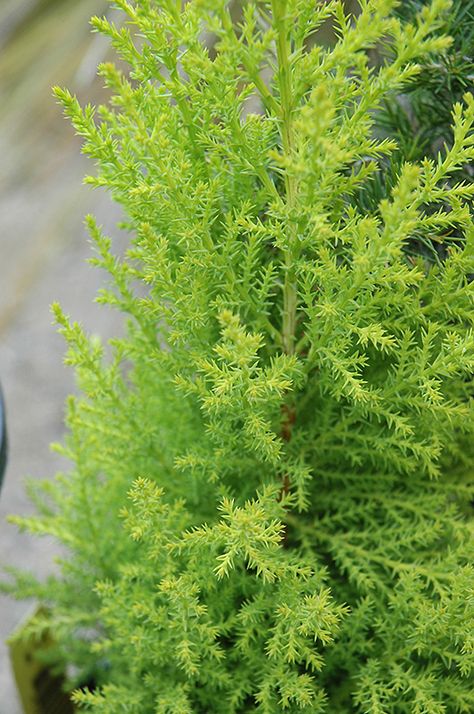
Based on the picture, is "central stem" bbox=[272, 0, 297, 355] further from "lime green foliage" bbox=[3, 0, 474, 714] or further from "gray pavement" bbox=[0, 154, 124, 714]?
"gray pavement" bbox=[0, 154, 124, 714]

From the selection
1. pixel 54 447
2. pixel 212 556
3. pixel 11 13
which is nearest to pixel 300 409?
pixel 212 556

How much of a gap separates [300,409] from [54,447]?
0.83ft

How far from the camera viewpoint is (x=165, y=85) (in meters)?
0.49

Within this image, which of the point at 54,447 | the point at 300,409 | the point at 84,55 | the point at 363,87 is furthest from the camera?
the point at 84,55

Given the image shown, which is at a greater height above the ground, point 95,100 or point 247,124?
point 95,100

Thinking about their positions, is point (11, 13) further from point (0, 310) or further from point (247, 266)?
point (247, 266)

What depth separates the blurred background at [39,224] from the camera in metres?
1.75

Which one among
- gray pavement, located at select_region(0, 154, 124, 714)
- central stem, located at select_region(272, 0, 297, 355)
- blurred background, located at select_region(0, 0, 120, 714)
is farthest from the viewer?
blurred background, located at select_region(0, 0, 120, 714)

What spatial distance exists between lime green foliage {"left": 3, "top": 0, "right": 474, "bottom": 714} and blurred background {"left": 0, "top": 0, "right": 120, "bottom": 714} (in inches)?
42.0

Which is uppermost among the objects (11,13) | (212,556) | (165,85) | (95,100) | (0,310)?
(11,13)

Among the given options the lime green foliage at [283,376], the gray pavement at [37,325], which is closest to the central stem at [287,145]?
the lime green foliage at [283,376]

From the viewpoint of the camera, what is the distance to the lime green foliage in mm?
450

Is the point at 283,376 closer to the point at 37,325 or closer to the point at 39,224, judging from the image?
the point at 37,325

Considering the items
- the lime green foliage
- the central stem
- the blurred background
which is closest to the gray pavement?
the blurred background
